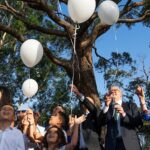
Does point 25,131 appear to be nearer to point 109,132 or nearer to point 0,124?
point 109,132

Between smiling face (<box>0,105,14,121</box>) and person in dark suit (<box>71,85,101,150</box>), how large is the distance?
4.94 feet

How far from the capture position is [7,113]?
4.07 meters

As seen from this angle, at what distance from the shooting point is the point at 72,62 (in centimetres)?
1071

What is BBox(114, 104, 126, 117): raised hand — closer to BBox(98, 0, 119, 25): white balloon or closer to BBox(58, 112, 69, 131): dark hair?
BBox(58, 112, 69, 131): dark hair

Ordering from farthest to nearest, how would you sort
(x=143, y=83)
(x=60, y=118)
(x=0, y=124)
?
(x=143, y=83) < (x=60, y=118) < (x=0, y=124)

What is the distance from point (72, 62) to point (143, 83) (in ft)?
43.4

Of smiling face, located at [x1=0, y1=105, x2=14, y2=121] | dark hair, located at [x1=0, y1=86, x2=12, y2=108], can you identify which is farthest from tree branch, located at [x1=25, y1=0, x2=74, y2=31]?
smiling face, located at [x1=0, y1=105, x2=14, y2=121]

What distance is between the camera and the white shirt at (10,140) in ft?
12.8

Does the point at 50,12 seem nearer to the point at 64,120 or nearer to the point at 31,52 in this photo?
the point at 31,52

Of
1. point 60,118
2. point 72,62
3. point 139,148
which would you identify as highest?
point 72,62

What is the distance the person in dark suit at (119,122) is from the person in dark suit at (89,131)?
18 centimetres

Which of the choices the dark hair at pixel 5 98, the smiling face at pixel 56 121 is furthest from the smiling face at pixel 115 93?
the dark hair at pixel 5 98

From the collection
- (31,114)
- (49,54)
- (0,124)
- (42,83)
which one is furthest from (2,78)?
(0,124)

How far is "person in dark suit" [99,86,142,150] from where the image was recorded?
518 centimetres
